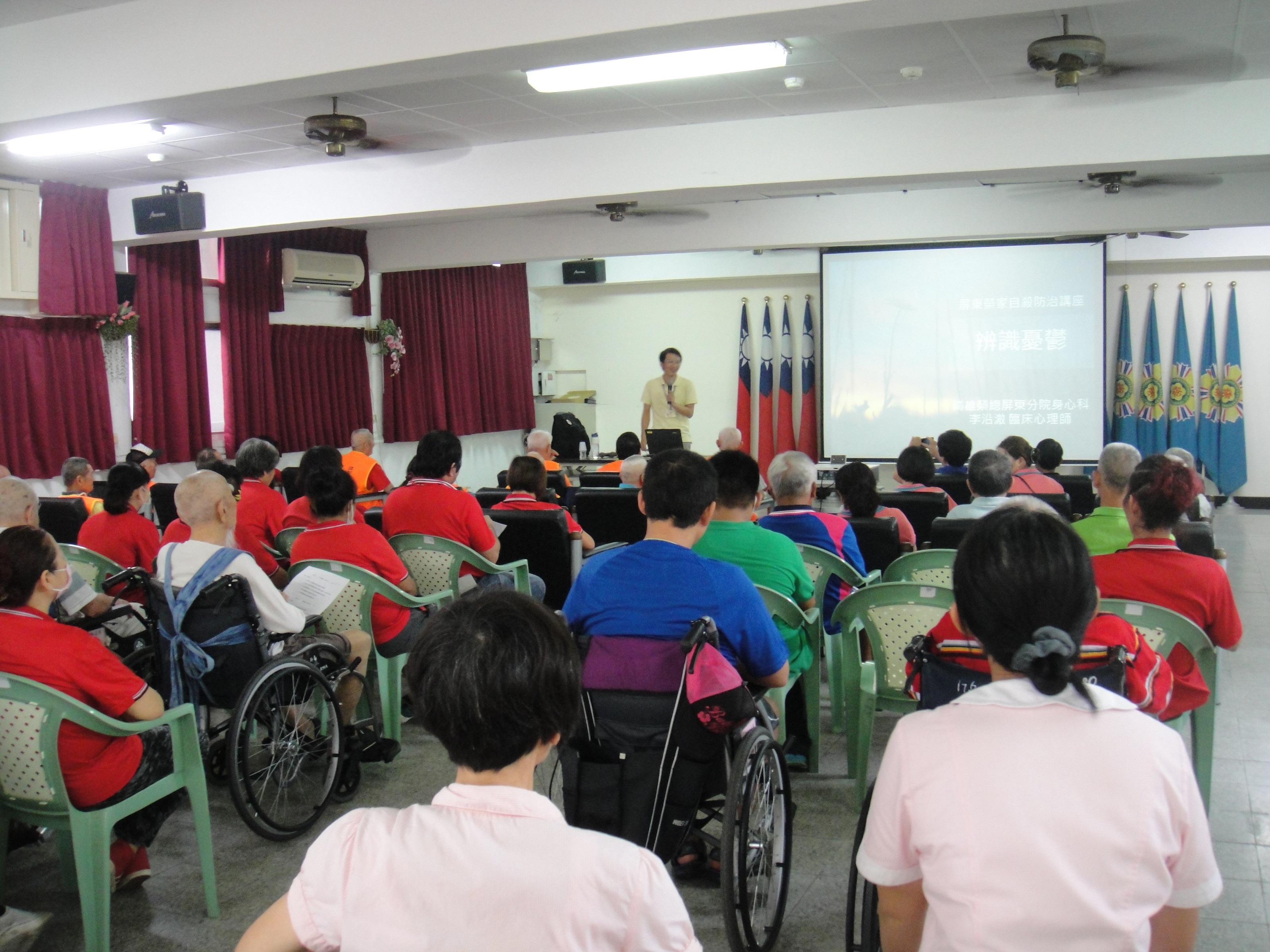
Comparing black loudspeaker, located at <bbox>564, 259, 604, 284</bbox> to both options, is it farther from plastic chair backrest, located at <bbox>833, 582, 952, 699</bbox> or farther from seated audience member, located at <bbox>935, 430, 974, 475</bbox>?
plastic chair backrest, located at <bbox>833, 582, 952, 699</bbox>

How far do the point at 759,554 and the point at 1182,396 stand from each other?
8808mm

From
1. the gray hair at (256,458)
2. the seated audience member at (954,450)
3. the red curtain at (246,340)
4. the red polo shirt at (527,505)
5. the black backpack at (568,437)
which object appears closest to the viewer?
the gray hair at (256,458)

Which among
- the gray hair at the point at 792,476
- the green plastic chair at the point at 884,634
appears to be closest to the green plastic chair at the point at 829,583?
the gray hair at the point at 792,476

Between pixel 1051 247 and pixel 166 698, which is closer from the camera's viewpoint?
pixel 166 698

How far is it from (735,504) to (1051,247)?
292 inches

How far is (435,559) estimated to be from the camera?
14.6ft

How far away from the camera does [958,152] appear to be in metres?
5.55

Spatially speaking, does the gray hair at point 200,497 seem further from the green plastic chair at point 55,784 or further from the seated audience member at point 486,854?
the seated audience member at point 486,854

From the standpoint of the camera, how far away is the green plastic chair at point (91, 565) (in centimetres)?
406

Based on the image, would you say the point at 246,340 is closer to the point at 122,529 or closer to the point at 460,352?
the point at 460,352

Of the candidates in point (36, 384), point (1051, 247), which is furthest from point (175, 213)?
point (1051, 247)

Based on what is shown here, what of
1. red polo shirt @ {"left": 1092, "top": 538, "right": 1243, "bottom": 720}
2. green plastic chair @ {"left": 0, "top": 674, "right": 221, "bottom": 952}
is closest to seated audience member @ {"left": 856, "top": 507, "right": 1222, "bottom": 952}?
red polo shirt @ {"left": 1092, "top": 538, "right": 1243, "bottom": 720}

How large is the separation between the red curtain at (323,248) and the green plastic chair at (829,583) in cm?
619

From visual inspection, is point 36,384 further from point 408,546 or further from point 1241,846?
point 1241,846
